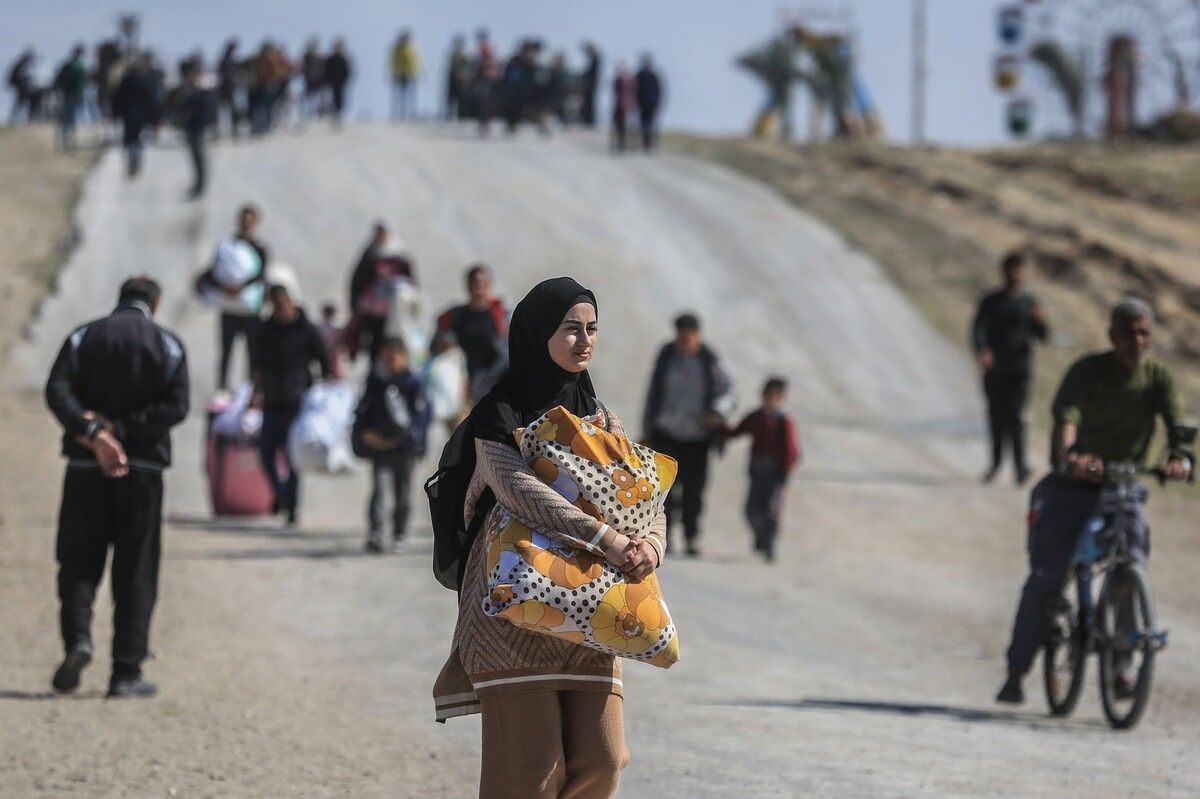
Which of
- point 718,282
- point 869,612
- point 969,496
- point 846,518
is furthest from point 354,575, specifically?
point 718,282

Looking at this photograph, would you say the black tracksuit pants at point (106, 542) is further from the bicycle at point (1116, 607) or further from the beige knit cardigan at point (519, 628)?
the bicycle at point (1116, 607)

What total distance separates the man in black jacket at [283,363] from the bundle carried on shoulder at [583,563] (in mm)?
9383

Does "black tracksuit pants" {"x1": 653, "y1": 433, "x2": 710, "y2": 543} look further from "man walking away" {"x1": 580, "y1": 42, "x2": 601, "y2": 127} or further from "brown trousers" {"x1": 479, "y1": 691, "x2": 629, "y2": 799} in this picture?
"man walking away" {"x1": 580, "y1": 42, "x2": 601, "y2": 127}

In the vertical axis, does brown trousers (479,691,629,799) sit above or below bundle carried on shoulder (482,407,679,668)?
below

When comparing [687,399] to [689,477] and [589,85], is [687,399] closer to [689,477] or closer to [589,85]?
[689,477]

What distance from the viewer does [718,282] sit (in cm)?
2800

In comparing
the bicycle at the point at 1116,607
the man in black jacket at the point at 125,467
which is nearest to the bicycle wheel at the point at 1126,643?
the bicycle at the point at 1116,607

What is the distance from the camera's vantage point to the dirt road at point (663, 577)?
26.0 ft

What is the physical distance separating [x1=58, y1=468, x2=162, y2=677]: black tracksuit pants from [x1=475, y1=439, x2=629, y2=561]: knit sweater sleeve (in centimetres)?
399

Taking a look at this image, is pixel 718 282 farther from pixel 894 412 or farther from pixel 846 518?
pixel 846 518

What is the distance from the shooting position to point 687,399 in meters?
14.3

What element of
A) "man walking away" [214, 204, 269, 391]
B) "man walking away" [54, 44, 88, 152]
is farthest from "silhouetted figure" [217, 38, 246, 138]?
"man walking away" [214, 204, 269, 391]

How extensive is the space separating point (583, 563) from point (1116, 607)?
479cm

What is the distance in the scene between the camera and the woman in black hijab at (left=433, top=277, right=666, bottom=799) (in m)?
5.25
